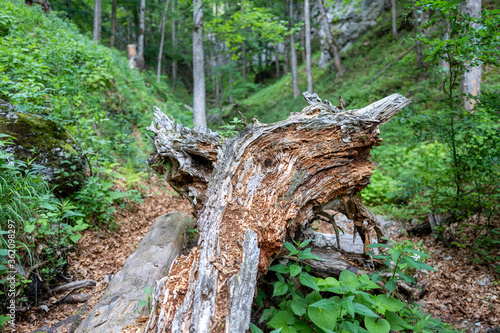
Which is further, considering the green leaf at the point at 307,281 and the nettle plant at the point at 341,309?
the green leaf at the point at 307,281

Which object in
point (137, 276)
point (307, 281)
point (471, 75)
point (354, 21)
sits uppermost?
point (354, 21)

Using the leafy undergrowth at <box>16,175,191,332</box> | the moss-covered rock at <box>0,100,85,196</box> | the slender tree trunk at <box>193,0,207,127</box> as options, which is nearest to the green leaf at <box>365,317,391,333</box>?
the leafy undergrowth at <box>16,175,191,332</box>

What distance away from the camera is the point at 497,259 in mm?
4062

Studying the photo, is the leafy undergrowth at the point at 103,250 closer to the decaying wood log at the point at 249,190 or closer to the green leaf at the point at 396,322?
the decaying wood log at the point at 249,190

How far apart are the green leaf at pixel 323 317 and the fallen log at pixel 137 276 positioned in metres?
1.65

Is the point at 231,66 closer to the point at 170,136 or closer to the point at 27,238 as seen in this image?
the point at 170,136

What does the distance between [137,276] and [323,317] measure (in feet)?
7.64

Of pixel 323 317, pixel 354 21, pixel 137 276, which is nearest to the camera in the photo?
pixel 323 317

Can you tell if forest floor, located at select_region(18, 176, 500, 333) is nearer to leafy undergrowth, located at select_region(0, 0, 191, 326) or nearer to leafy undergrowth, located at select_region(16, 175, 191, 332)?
leafy undergrowth, located at select_region(16, 175, 191, 332)

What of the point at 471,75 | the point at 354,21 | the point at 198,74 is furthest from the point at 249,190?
the point at 354,21

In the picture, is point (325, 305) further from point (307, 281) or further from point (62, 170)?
point (62, 170)

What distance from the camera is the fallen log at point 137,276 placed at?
257 centimetres

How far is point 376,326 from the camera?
2186mm

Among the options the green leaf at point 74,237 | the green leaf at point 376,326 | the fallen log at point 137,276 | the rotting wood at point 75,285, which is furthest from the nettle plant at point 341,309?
the green leaf at point 74,237
